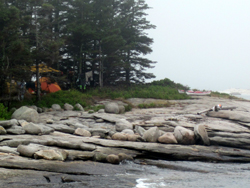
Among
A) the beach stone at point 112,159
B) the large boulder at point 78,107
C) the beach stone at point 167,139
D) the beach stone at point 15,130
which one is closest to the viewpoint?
the beach stone at point 112,159

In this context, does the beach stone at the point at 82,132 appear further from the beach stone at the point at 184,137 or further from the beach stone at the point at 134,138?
the beach stone at the point at 184,137

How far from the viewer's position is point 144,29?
29.4 m

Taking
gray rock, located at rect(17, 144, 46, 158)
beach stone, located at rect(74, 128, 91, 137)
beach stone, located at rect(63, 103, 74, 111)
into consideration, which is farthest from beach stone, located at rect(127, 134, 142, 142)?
beach stone, located at rect(63, 103, 74, 111)

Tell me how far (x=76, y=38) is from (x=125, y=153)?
57.0ft

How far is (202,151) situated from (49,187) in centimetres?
658

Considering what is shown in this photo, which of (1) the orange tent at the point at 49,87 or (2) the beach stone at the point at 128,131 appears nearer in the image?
(2) the beach stone at the point at 128,131

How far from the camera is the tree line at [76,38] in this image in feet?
49.6

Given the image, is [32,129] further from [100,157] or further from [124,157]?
[124,157]

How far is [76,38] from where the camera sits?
79.9 feet

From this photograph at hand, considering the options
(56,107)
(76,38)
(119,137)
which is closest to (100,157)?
(119,137)

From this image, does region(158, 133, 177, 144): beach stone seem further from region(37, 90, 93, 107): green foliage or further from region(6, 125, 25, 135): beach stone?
region(37, 90, 93, 107): green foliage

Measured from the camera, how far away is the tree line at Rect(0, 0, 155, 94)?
15.1m

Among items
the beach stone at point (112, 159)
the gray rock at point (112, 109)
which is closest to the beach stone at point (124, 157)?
the beach stone at point (112, 159)

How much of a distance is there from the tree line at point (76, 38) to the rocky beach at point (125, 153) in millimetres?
4799
